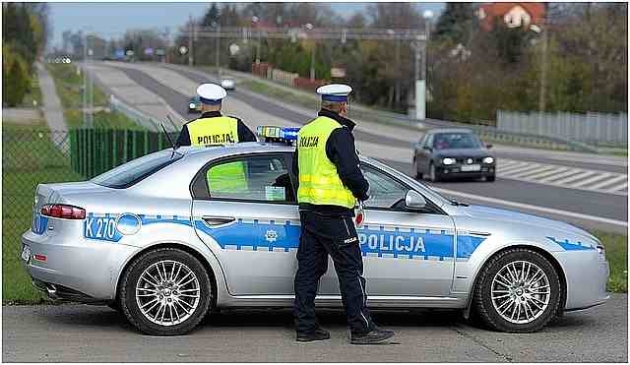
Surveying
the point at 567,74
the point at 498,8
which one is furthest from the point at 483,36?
the point at 498,8

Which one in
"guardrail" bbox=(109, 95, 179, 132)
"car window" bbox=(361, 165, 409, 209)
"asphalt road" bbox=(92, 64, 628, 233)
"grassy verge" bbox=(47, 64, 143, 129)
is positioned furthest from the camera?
"grassy verge" bbox=(47, 64, 143, 129)

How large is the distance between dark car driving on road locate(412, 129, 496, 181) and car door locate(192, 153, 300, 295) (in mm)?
22421

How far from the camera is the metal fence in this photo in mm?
60375

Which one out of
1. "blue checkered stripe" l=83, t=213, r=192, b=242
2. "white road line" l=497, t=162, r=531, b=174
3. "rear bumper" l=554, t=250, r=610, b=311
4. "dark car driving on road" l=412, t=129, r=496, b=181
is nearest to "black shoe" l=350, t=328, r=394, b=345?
"rear bumper" l=554, t=250, r=610, b=311

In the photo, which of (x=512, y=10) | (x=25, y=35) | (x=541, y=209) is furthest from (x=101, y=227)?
(x=512, y=10)

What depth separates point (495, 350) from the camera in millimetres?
7398

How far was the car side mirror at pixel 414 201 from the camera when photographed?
789 centimetres

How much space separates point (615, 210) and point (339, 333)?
14659 millimetres

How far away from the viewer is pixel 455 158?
30.2 meters

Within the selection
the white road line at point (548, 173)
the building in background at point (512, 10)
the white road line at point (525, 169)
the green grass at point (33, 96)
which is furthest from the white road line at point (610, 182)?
the building in background at point (512, 10)

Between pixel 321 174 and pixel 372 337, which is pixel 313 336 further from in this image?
pixel 321 174

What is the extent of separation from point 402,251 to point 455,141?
2382 centimetres

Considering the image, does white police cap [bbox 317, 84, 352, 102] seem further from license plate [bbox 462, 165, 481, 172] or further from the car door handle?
license plate [bbox 462, 165, 481, 172]

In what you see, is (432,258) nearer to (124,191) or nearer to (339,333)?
(339,333)
